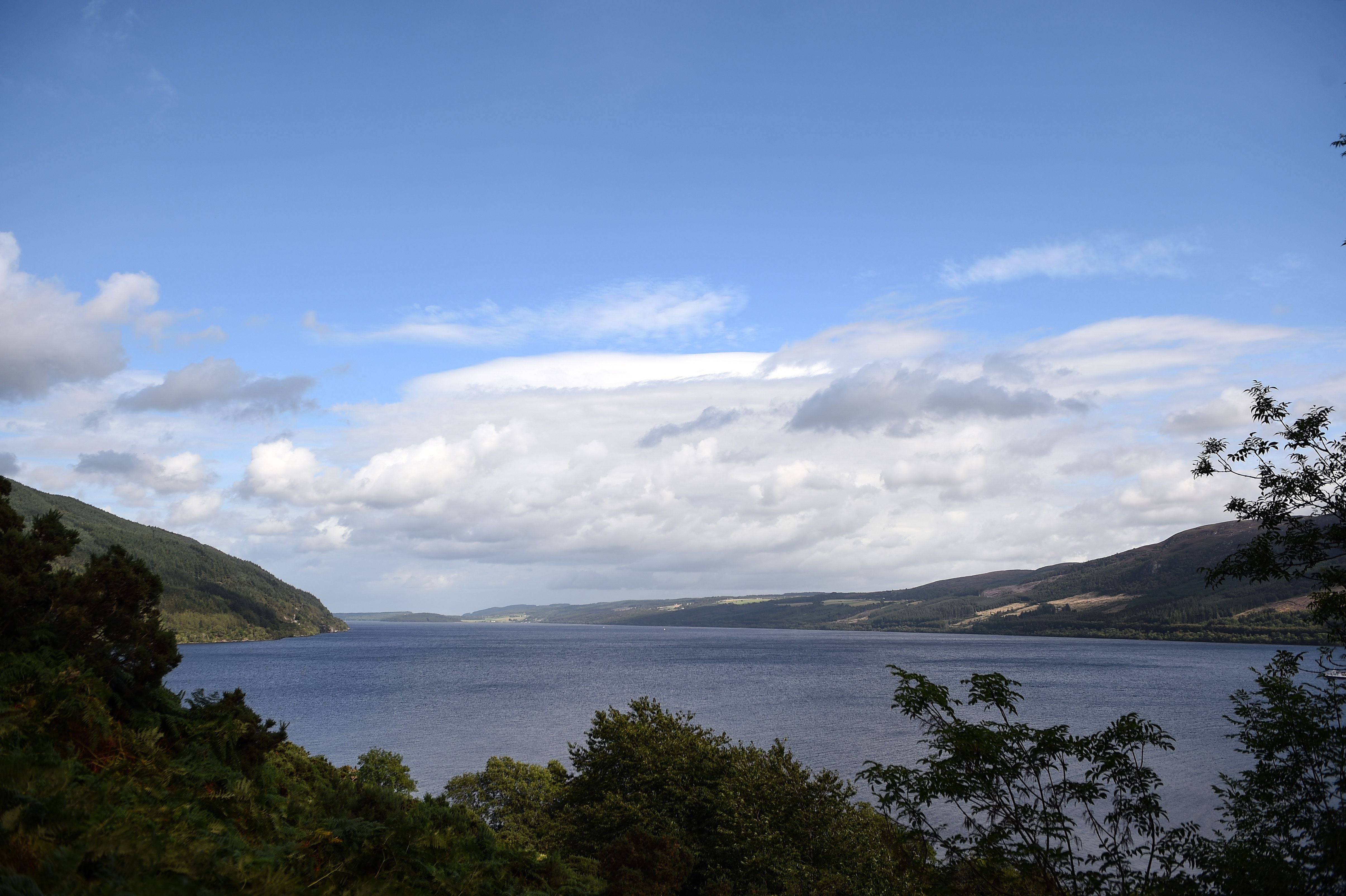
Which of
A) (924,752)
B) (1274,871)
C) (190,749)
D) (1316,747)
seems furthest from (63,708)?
(924,752)

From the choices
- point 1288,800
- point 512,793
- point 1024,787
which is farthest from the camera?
point 512,793

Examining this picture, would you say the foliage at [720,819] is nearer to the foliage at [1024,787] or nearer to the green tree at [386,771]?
the green tree at [386,771]

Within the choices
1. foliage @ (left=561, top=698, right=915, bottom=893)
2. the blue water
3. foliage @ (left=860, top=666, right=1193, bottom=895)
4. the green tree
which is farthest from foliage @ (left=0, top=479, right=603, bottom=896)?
the blue water

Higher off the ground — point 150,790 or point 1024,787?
point 150,790

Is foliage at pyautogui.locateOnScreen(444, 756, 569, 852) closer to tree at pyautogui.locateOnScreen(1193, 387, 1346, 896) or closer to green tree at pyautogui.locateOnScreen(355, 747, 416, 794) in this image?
green tree at pyautogui.locateOnScreen(355, 747, 416, 794)

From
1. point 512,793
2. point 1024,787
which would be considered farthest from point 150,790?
point 512,793

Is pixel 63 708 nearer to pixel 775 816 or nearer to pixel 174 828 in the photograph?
pixel 174 828

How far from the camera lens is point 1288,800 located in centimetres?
1734

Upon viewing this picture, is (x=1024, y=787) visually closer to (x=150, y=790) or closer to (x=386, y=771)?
(x=150, y=790)

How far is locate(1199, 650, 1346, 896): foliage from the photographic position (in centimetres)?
1428

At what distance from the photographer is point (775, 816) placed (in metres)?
32.5

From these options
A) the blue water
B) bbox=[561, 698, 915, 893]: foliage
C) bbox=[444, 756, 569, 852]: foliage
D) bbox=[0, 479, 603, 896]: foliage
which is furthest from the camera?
the blue water

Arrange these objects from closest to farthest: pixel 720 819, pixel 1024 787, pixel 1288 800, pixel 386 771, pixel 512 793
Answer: pixel 1288 800, pixel 1024 787, pixel 720 819, pixel 386 771, pixel 512 793

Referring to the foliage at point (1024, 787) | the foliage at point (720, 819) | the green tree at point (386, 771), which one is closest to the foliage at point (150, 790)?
the foliage at point (1024, 787)
